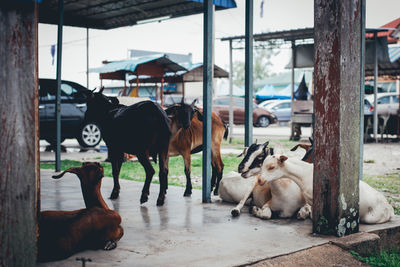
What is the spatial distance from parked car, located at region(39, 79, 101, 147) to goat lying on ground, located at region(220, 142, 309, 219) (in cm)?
892

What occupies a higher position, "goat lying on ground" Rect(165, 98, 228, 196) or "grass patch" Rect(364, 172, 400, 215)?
"goat lying on ground" Rect(165, 98, 228, 196)

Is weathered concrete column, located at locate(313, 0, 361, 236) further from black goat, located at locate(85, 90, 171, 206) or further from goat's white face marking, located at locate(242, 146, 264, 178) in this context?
black goat, located at locate(85, 90, 171, 206)

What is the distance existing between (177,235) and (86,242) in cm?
89

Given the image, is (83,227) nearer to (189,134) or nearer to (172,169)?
(189,134)

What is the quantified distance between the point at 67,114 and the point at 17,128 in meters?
11.6

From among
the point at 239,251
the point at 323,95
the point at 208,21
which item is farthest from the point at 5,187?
the point at 208,21

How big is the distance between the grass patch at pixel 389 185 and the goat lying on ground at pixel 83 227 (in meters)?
3.75

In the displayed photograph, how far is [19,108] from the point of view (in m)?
2.72

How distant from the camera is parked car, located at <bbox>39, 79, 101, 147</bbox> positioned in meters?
13.3

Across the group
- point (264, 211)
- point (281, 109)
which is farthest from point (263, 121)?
point (264, 211)

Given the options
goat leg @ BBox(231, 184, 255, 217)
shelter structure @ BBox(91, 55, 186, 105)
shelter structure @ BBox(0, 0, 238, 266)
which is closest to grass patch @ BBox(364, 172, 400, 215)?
goat leg @ BBox(231, 184, 255, 217)

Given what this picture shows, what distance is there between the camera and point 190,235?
13.9ft

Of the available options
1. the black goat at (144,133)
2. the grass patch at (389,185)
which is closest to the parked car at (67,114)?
the black goat at (144,133)

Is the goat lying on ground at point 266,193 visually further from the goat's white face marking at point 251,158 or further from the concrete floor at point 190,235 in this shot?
the concrete floor at point 190,235
